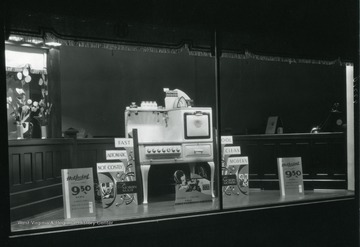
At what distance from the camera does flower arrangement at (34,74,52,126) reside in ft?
20.9

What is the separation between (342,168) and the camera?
711 centimetres

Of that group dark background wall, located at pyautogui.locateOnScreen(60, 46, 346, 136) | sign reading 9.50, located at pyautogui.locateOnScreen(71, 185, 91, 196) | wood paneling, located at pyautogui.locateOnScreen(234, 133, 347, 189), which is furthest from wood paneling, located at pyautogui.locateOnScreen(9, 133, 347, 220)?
dark background wall, located at pyautogui.locateOnScreen(60, 46, 346, 136)

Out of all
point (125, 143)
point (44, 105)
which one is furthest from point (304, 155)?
point (44, 105)

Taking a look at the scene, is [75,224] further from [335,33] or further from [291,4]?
[335,33]

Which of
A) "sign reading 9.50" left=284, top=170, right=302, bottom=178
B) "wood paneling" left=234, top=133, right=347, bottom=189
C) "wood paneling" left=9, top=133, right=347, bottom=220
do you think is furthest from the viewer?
"wood paneling" left=234, top=133, right=347, bottom=189

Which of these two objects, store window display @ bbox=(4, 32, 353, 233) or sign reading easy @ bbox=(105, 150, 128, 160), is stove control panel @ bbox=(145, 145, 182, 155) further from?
sign reading easy @ bbox=(105, 150, 128, 160)

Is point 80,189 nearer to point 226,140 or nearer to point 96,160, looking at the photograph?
point 96,160

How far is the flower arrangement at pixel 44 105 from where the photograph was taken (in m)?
6.38

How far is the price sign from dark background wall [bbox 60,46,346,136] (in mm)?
3712

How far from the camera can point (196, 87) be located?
8.75 meters

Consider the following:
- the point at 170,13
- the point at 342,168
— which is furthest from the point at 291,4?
the point at 342,168

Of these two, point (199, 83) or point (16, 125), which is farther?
point (199, 83)

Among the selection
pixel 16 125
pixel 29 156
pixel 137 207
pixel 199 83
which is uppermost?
pixel 199 83

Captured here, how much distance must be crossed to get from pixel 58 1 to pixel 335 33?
3.54 metres
